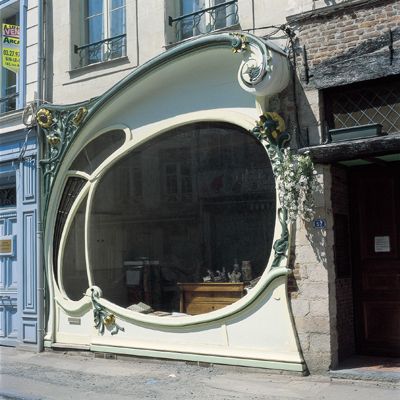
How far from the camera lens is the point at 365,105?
7738 millimetres

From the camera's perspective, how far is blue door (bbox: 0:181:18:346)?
446 inches

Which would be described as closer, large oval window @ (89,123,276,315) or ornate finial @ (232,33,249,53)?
ornate finial @ (232,33,249,53)

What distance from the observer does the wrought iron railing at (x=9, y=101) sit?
39.2ft

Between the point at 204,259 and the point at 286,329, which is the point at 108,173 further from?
the point at 286,329

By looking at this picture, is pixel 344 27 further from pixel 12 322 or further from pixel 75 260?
pixel 12 322

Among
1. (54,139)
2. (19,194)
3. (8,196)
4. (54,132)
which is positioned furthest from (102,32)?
(8,196)

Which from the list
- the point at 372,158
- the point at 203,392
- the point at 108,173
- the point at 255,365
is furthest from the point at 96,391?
the point at 372,158

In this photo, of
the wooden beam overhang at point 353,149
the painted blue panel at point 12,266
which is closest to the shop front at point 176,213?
the wooden beam overhang at point 353,149

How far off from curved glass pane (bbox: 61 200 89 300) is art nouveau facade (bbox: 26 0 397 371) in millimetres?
27

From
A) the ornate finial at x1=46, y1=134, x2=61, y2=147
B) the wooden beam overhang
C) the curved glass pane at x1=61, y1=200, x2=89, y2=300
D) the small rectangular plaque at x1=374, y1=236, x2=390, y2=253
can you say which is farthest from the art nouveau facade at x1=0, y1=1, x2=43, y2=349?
the small rectangular plaque at x1=374, y1=236, x2=390, y2=253

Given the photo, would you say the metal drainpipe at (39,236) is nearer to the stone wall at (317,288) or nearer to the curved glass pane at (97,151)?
the curved glass pane at (97,151)

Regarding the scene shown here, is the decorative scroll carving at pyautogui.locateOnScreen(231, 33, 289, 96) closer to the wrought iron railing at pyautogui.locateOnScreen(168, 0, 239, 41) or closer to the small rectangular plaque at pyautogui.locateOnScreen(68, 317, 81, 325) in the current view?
the wrought iron railing at pyautogui.locateOnScreen(168, 0, 239, 41)

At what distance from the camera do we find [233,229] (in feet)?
28.6

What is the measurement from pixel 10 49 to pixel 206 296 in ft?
20.6
